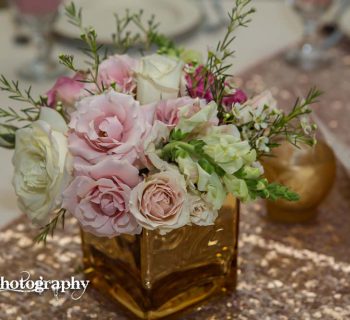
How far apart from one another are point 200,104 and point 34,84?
0.81 meters

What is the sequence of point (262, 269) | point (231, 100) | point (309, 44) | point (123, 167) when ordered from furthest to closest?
1. point (309, 44)
2. point (262, 269)
3. point (231, 100)
4. point (123, 167)

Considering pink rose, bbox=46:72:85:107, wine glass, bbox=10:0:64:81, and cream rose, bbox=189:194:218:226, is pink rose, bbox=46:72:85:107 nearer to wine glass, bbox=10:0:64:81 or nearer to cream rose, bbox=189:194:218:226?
cream rose, bbox=189:194:218:226

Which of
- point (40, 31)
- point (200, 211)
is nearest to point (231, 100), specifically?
point (200, 211)

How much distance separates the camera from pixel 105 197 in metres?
0.73

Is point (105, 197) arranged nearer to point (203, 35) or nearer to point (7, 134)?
point (7, 134)

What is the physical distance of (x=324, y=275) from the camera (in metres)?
0.95

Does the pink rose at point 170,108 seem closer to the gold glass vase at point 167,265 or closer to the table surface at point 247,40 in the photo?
the gold glass vase at point 167,265

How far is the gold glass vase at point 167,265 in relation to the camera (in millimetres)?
804

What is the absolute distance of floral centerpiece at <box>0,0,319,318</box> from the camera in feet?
2.36

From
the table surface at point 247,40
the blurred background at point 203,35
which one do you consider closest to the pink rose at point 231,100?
the blurred background at point 203,35

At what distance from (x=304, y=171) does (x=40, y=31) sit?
0.75m

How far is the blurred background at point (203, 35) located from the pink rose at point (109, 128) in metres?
0.68

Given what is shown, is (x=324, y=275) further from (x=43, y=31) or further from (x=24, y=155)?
(x=43, y=31)

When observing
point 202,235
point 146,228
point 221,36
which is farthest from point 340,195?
point 221,36
